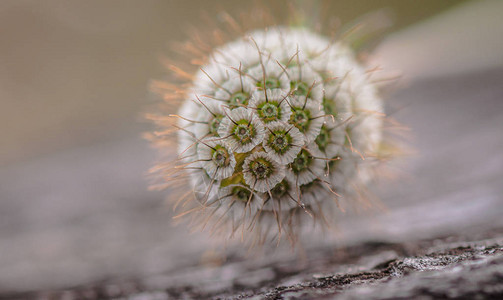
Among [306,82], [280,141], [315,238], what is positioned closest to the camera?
[280,141]

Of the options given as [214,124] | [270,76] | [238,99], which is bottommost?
[214,124]

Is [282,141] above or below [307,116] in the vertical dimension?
below

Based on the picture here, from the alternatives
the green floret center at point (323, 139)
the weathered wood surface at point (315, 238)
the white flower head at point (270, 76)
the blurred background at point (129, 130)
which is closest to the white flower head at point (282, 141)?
the green floret center at point (323, 139)

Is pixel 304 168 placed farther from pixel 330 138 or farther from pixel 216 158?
pixel 216 158

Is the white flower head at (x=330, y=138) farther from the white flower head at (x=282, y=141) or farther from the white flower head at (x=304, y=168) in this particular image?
the white flower head at (x=282, y=141)

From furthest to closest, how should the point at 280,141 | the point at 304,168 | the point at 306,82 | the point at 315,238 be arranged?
the point at 315,238, the point at 306,82, the point at 304,168, the point at 280,141

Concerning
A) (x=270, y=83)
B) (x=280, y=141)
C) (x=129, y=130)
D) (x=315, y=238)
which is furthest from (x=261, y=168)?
(x=129, y=130)

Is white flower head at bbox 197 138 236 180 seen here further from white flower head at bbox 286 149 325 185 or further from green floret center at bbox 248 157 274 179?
white flower head at bbox 286 149 325 185

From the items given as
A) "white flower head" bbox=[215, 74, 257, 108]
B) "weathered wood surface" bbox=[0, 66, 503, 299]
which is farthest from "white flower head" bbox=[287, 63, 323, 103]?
"weathered wood surface" bbox=[0, 66, 503, 299]
